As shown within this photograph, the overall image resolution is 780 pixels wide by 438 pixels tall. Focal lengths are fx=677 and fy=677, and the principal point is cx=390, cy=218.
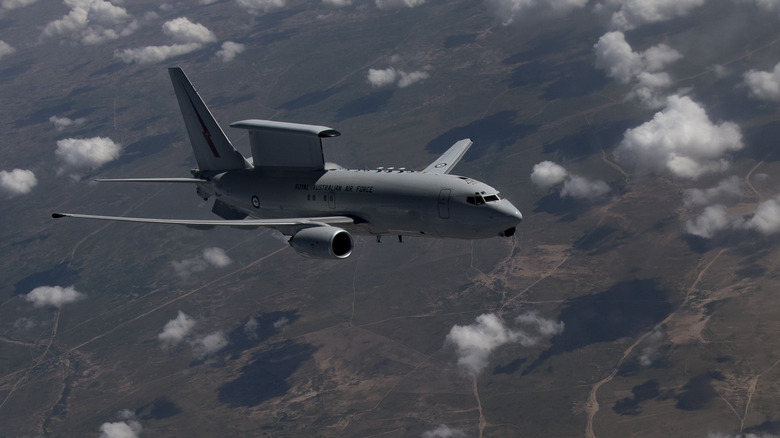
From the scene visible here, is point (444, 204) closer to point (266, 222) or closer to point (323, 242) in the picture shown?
point (323, 242)

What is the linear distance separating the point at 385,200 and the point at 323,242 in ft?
20.6

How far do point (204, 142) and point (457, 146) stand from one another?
24.5 metres

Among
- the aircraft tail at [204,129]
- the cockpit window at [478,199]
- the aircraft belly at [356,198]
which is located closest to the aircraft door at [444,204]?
the aircraft belly at [356,198]

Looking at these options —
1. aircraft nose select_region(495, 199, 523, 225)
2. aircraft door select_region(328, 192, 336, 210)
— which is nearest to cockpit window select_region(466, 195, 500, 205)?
aircraft nose select_region(495, 199, 523, 225)

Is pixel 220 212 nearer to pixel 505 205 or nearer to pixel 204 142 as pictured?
pixel 204 142

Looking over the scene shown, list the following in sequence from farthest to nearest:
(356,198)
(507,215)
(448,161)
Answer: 1. (448,161)
2. (356,198)
3. (507,215)

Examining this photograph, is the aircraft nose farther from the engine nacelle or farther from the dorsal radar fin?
the dorsal radar fin

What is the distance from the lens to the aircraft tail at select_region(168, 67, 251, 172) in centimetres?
6009

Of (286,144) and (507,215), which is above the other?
(286,144)

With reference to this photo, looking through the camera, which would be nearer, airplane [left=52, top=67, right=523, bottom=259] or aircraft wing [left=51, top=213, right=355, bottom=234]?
airplane [left=52, top=67, right=523, bottom=259]

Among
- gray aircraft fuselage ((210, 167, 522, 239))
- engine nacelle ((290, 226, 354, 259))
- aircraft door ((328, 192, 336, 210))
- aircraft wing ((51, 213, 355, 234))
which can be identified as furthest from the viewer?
aircraft door ((328, 192, 336, 210))

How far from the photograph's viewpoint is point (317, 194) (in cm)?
5197

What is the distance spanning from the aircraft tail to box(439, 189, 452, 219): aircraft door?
2196 cm

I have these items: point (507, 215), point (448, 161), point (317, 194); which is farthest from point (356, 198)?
point (448, 161)
